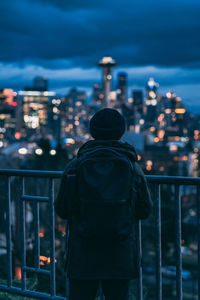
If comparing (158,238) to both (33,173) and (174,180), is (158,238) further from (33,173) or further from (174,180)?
(33,173)

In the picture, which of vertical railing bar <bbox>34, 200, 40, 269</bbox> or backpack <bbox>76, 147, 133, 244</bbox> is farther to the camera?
vertical railing bar <bbox>34, 200, 40, 269</bbox>

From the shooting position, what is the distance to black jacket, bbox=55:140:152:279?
9.20 ft

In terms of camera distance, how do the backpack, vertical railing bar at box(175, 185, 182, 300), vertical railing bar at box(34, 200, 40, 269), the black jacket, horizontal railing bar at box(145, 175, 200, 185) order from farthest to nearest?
vertical railing bar at box(34, 200, 40, 269)
vertical railing bar at box(175, 185, 182, 300)
horizontal railing bar at box(145, 175, 200, 185)
the black jacket
the backpack

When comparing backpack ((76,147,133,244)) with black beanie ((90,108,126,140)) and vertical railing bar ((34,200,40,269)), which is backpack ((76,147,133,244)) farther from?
vertical railing bar ((34,200,40,269))

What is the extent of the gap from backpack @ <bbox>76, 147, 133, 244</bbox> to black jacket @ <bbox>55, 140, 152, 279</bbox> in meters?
0.09

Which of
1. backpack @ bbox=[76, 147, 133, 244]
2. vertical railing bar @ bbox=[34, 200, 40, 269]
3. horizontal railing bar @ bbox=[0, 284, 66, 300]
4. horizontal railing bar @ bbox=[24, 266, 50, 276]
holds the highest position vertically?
backpack @ bbox=[76, 147, 133, 244]

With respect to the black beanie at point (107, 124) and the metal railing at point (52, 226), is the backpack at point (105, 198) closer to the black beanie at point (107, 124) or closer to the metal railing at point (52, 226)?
the black beanie at point (107, 124)

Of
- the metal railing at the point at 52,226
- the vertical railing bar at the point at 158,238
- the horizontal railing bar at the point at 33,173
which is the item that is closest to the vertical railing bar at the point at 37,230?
the metal railing at the point at 52,226

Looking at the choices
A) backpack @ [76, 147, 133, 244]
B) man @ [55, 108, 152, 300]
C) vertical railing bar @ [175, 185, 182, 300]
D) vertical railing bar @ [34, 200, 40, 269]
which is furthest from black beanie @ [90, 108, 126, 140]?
vertical railing bar @ [34, 200, 40, 269]

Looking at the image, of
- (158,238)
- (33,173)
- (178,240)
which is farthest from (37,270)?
(178,240)

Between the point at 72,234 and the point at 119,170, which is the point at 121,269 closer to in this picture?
the point at 72,234

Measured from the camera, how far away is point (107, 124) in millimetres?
2906

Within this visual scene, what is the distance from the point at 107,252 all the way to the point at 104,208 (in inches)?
14.1

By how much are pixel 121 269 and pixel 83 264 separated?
10.6 inches
